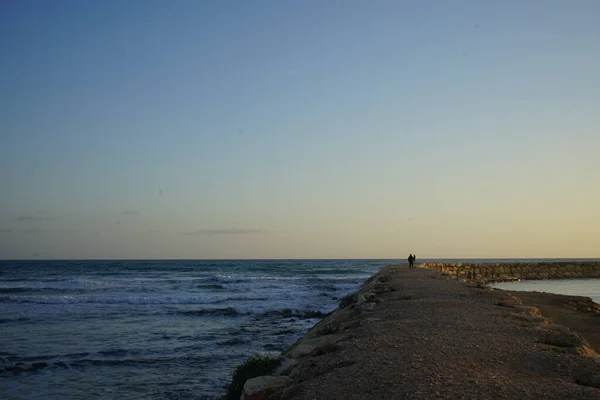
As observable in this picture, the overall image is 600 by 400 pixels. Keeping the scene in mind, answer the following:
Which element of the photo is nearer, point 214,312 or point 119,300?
point 214,312

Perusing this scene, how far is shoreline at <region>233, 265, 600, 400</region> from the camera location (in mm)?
4211

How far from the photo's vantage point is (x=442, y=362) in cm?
509

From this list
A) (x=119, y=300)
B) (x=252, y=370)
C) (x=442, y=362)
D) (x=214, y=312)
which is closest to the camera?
(x=442, y=362)

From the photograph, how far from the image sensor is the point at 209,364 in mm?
10469

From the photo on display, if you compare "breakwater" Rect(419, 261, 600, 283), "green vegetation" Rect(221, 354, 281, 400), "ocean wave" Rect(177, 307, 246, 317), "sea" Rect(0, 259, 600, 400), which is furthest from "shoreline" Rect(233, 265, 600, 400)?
"breakwater" Rect(419, 261, 600, 283)

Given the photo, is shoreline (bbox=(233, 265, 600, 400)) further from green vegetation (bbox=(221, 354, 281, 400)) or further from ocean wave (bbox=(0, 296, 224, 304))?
ocean wave (bbox=(0, 296, 224, 304))

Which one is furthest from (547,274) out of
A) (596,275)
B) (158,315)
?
(158,315)

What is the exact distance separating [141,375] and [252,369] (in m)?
3.48

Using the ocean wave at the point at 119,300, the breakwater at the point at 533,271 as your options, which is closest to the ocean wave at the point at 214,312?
the ocean wave at the point at 119,300

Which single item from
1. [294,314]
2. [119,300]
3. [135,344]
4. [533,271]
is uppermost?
[533,271]

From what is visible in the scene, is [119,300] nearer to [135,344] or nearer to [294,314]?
[294,314]

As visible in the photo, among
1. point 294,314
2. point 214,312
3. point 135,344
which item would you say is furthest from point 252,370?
point 214,312

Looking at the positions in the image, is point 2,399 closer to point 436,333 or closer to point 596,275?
point 436,333

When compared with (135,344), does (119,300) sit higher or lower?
lower
